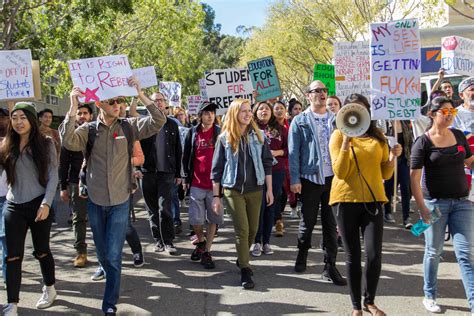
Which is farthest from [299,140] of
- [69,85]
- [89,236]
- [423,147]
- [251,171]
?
[69,85]

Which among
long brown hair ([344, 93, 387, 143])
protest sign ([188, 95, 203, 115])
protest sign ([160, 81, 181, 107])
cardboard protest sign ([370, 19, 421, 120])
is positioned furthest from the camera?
protest sign ([188, 95, 203, 115])

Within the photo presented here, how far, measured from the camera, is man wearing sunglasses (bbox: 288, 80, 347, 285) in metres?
5.50

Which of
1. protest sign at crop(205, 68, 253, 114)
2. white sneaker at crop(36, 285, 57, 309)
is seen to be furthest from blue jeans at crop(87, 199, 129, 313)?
protest sign at crop(205, 68, 253, 114)

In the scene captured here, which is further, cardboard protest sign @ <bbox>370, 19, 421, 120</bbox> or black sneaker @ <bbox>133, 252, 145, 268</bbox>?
black sneaker @ <bbox>133, 252, 145, 268</bbox>

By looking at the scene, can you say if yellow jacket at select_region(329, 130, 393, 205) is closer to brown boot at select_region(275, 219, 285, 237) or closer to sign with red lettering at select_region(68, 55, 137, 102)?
sign with red lettering at select_region(68, 55, 137, 102)

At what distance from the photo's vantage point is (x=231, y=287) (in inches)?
209

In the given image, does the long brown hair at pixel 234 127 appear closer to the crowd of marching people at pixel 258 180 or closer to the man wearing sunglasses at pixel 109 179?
the crowd of marching people at pixel 258 180

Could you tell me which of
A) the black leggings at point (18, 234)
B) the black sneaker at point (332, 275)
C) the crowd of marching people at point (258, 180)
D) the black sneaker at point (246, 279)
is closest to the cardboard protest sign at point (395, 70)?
the crowd of marching people at point (258, 180)

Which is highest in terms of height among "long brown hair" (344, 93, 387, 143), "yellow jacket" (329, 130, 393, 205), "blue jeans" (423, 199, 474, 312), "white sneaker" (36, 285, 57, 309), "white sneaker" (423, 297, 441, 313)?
"long brown hair" (344, 93, 387, 143)

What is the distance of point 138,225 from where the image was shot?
28.4 feet

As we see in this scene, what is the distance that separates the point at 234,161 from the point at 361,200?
5.25ft

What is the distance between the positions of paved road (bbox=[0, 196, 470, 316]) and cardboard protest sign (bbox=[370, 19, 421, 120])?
6.05 feet

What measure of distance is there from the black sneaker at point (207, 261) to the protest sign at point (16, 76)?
9.76ft

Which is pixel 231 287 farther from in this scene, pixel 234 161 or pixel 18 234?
pixel 18 234
